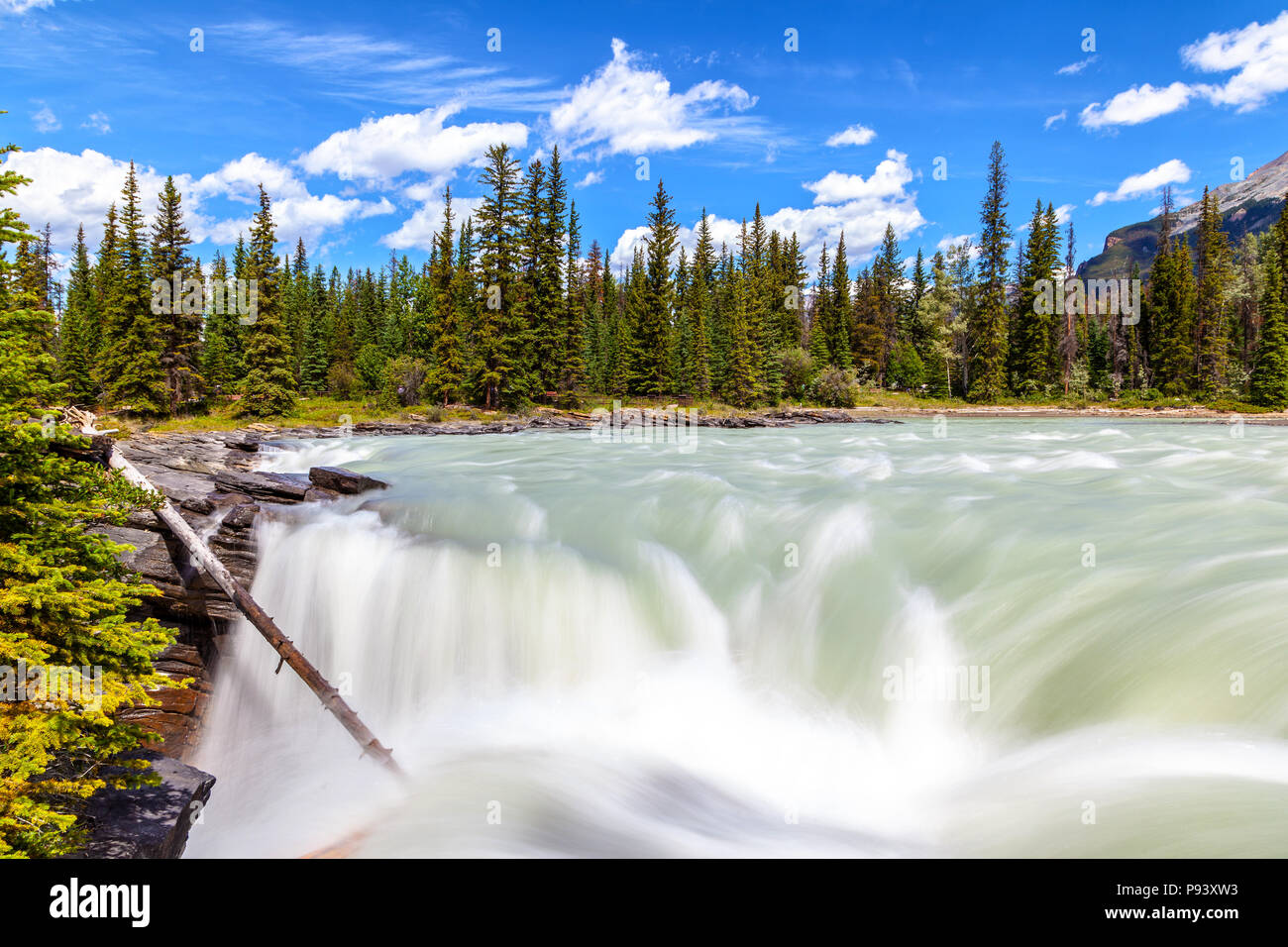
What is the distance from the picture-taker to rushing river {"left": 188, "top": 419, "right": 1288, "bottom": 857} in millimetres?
4539

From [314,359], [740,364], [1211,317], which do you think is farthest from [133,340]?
[1211,317]

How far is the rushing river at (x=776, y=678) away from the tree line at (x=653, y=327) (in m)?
27.0

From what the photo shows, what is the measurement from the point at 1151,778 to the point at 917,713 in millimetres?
1807

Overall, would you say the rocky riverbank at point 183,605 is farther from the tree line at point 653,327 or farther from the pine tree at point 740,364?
the pine tree at point 740,364

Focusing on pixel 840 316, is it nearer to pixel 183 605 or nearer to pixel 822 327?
pixel 822 327

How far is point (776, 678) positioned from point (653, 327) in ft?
166

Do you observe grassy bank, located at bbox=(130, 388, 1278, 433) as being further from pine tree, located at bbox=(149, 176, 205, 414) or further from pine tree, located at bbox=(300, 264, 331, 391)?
pine tree, located at bbox=(300, 264, 331, 391)

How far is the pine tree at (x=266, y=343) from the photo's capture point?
4125cm

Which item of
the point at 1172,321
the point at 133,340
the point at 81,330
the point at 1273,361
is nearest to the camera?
the point at 133,340

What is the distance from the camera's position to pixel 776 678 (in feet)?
22.3

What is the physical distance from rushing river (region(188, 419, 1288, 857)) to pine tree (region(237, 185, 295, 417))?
36.7m

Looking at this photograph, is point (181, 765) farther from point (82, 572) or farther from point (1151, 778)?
point (1151, 778)
